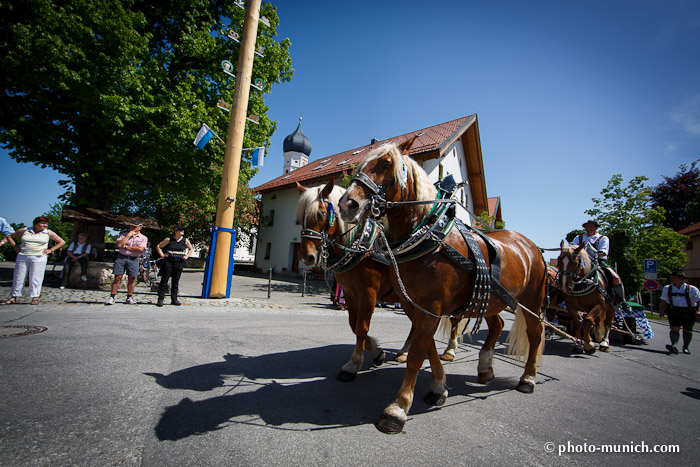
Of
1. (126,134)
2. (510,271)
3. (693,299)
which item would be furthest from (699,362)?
(126,134)

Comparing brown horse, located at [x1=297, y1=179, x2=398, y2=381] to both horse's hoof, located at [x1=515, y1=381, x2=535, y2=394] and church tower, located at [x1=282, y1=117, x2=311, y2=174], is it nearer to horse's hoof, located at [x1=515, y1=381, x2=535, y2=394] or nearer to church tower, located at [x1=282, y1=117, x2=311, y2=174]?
horse's hoof, located at [x1=515, y1=381, x2=535, y2=394]

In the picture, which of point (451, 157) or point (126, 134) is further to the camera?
point (451, 157)

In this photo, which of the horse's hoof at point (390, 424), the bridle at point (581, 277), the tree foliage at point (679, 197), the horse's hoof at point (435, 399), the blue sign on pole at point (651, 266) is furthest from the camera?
the tree foliage at point (679, 197)

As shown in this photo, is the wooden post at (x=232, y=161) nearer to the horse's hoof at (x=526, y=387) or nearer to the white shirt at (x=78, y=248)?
the white shirt at (x=78, y=248)

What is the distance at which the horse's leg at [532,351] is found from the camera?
10.6 ft

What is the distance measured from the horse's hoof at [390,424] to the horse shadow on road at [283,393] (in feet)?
0.54

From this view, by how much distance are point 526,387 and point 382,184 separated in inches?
105

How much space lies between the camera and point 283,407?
7.94ft

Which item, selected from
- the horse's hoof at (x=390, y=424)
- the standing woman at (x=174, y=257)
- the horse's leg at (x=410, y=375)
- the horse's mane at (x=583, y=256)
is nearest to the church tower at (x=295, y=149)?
the standing woman at (x=174, y=257)

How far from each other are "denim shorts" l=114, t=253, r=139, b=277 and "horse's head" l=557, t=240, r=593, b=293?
878 centimetres

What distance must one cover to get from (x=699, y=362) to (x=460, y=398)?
241 inches

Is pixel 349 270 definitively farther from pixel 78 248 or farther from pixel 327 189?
pixel 78 248

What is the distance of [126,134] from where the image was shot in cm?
1034

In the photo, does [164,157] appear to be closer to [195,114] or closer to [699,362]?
[195,114]
